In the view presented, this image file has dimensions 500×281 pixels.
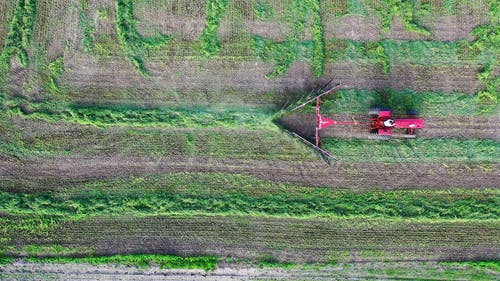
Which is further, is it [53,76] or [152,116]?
[53,76]

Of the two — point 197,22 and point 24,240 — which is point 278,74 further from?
point 24,240

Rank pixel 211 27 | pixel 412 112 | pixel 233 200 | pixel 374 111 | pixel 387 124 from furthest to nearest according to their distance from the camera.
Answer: pixel 211 27 → pixel 412 112 → pixel 233 200 → pixel 374 111 → pixel 387 124

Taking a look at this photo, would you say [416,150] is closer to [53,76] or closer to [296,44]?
[296,44]

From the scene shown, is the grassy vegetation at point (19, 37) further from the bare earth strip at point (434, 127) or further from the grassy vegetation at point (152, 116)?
the bare earth strip at point (434, 127)

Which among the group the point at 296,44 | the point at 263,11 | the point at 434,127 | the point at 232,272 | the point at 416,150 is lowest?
the point at 232,272

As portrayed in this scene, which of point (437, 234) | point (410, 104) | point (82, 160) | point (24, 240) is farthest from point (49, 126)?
point (437, 234)

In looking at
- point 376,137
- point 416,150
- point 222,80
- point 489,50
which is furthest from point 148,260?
point 489,50
